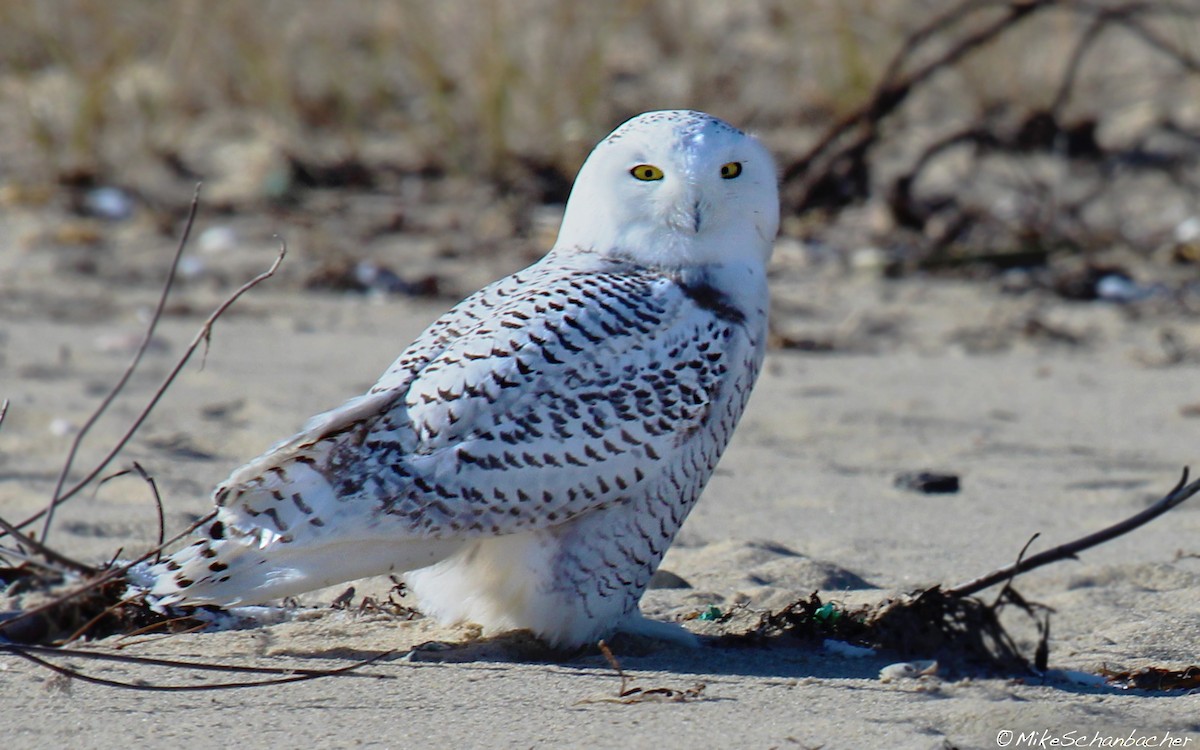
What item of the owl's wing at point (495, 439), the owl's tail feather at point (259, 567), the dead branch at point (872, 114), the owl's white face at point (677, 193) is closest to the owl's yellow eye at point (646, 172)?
the owl's white face at point (677, 193)

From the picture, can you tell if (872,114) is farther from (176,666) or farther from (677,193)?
(176,666)

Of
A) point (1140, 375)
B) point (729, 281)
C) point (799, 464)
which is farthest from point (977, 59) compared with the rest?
point (729, 281)

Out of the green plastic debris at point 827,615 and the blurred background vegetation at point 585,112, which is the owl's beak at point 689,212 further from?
the blurred background vegetation at point 585,112

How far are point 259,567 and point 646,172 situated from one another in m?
1.18

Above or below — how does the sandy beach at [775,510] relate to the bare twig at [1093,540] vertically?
below

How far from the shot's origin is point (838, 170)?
7.80 m

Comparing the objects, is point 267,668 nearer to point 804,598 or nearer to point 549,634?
point 549,634

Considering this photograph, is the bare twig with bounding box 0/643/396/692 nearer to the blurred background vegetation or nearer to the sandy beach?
the sandy beach

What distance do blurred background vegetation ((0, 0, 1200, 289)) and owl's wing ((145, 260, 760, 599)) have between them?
439 centimetres

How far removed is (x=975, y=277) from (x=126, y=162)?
4795mm

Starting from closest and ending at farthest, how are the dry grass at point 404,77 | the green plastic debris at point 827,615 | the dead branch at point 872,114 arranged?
1. the green plastic debris at point 827,615
2. the dead branch at point 872,114
3. the dry grass at point 404,77

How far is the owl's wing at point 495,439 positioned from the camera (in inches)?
116

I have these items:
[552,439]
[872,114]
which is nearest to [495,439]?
[552,439]

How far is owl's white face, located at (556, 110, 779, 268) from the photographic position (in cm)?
334
